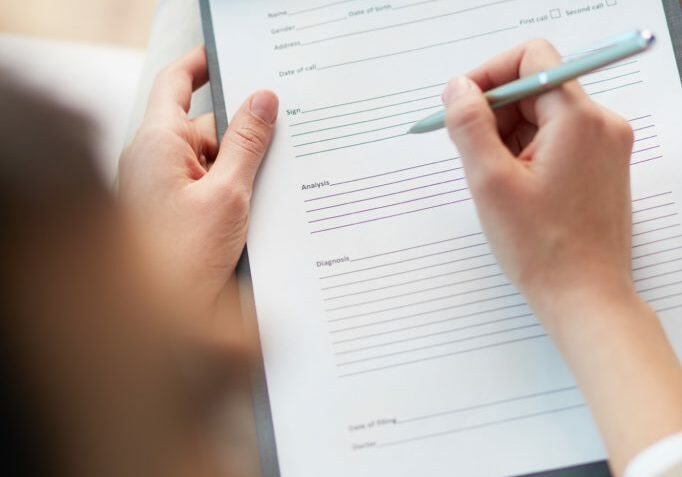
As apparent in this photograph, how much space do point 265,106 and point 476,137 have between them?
0.21 metres

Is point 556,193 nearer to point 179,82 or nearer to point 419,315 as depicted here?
point 419,315

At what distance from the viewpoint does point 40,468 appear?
38 centimetres

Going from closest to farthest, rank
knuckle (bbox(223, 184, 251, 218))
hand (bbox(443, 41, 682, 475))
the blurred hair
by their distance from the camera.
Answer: the blurred hair → hand (bbox(443, 41, 682, 475)) → knuckle (bbox(223, 184, 251, 218))

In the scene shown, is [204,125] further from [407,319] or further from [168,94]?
[407,319]

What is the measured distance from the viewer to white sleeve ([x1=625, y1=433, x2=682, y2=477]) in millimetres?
445

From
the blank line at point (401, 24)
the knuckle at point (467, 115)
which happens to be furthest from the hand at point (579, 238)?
the blank line at point (401, 24)

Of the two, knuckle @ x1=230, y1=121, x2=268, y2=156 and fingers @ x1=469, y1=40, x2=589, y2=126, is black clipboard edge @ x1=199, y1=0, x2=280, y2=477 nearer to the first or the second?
knuckle @ x1=230, y1=121, x2=268, y2=156

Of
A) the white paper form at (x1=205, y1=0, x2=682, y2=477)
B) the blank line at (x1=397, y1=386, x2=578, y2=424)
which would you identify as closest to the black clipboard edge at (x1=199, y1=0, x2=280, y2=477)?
the white paper form at (x1=205, y1=0, x2=682, y2=477)

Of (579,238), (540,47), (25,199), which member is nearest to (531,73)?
(540,47)

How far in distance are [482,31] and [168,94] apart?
30cm

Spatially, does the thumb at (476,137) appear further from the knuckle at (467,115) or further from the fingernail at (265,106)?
the fingernail at (265,106)

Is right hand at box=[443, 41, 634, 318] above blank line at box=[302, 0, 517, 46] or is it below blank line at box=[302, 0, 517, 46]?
below

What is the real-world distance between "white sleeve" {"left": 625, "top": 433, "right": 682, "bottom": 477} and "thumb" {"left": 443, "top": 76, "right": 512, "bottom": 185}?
21cm

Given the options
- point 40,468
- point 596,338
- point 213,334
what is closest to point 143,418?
point 40,468
